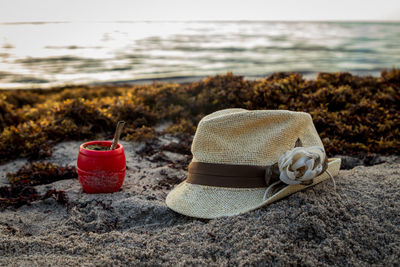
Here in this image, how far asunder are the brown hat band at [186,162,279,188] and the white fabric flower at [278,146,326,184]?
0.19m

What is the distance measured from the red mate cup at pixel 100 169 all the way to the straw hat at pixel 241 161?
0.84m

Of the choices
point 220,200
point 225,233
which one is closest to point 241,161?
point 220,200

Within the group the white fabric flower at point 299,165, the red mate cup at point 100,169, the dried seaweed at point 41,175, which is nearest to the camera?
the white fabric flower at point 299,165

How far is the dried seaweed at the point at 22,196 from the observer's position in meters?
3.23

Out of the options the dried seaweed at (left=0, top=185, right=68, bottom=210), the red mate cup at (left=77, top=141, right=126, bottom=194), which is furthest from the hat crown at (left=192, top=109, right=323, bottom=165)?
the dried seaweed at (left=0, top=185, right=68, bottom=210)

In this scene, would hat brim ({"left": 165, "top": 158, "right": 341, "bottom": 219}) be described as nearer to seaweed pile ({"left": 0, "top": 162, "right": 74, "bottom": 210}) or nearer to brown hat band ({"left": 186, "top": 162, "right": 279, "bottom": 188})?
brown hat band ({"left": 186, "top": 162, "right": 279, "bottom": 188})

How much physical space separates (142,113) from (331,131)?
3.24m

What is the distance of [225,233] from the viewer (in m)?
2.28

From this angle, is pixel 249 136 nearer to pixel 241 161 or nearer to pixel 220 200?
pixel 241 161

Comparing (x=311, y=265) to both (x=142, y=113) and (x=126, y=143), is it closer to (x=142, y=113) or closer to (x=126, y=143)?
(x=126, y=143)

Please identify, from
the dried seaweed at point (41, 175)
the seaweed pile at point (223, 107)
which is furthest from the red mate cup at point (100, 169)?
the seaweed pile at point (223, 107)

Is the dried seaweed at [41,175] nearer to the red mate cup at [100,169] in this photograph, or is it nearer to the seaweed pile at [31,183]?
the seaweed pile at [31,183]

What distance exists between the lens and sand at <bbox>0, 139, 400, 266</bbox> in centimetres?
204

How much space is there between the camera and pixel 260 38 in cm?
2711
